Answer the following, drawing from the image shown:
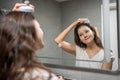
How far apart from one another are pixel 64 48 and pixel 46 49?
0.44 feet

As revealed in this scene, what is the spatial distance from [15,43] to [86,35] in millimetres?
A: 551

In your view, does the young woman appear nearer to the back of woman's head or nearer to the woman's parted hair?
the back of woman's head

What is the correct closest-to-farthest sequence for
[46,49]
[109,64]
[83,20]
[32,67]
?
[32,67]
[109,64]
[83,20]
[46,49]

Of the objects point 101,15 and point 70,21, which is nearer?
point 101,15

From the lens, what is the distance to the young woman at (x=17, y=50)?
26.8 inches

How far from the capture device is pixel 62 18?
1251mm

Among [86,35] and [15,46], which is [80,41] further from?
[15,46]

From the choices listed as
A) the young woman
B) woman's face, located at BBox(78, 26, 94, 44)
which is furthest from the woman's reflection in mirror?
the young woman

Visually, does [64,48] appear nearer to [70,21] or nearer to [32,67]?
[70,21]

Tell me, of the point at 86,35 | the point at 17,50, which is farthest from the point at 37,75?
the point at 86,35

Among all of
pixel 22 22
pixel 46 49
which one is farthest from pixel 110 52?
pixel 22 22

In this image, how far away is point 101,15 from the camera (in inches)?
43.6

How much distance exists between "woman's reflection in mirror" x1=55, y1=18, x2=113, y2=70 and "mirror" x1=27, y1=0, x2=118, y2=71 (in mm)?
25

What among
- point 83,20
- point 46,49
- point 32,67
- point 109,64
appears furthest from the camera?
point 46,49
